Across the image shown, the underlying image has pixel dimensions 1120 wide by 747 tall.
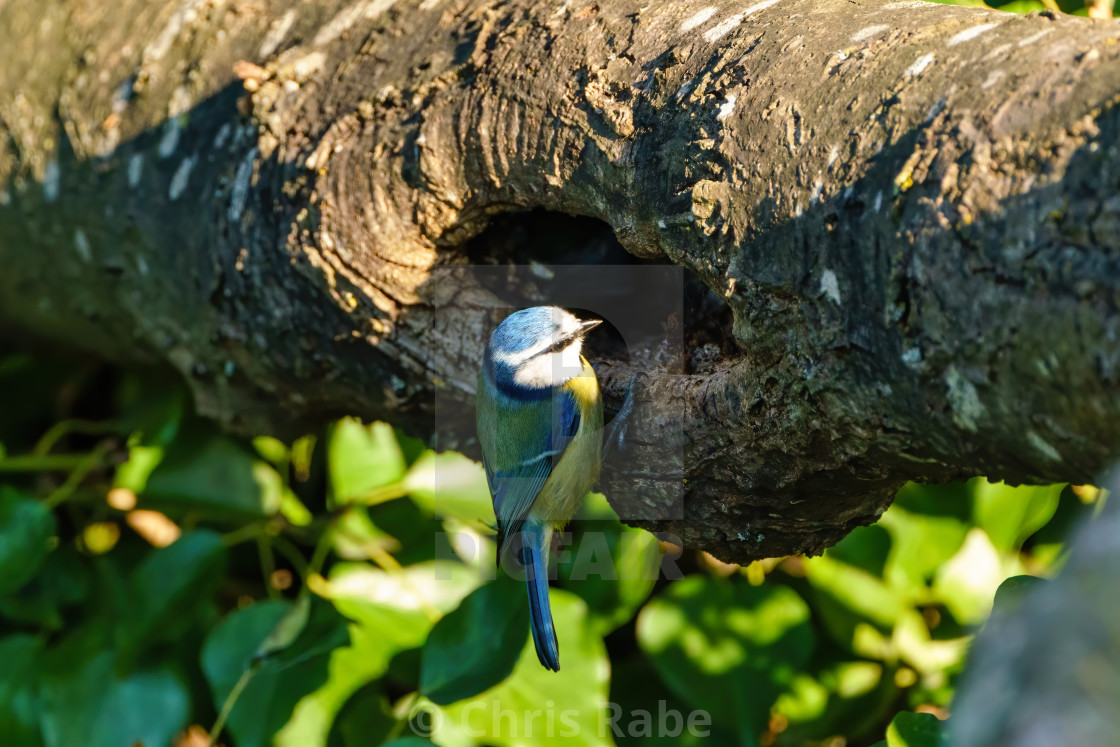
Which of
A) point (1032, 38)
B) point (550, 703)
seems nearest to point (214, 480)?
point (550, 703)

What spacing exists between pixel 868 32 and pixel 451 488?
1.21m

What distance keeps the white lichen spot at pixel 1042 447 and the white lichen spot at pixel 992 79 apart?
35cm

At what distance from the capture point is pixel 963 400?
816 millimetres

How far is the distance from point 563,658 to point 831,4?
3.91ft

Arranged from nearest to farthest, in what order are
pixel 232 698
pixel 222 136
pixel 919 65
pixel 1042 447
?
pixel 1042 447
pixel 919 65
pixel 232 698
pixel 222 136

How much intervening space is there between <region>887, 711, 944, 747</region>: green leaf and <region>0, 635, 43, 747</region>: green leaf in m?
1.66

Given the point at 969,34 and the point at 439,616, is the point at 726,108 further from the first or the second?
the point at 439,616

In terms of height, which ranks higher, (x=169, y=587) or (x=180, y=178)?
(x=180, y=178)

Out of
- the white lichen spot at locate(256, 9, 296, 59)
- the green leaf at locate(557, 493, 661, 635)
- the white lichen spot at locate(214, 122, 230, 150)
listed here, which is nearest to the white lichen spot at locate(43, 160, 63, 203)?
the white lichen spot at locate(214, 122, 230, 150)

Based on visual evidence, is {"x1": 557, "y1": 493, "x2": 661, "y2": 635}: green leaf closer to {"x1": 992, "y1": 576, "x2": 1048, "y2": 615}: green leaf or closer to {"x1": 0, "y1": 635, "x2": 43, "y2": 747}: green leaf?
{"x1": 992, "y1": 576, "x2": 1048, "y2": 615}: green leaf

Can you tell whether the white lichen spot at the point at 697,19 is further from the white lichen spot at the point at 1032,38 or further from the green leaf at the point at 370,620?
the green leaf at the point at 370,620

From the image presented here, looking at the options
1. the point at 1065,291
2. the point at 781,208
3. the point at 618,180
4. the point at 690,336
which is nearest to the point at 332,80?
the point at 618,180

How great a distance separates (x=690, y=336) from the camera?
1370mm

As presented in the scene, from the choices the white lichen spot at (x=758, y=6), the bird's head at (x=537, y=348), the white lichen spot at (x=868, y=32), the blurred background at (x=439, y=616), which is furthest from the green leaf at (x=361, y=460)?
the white lichen spot at (x=868, y=32)
